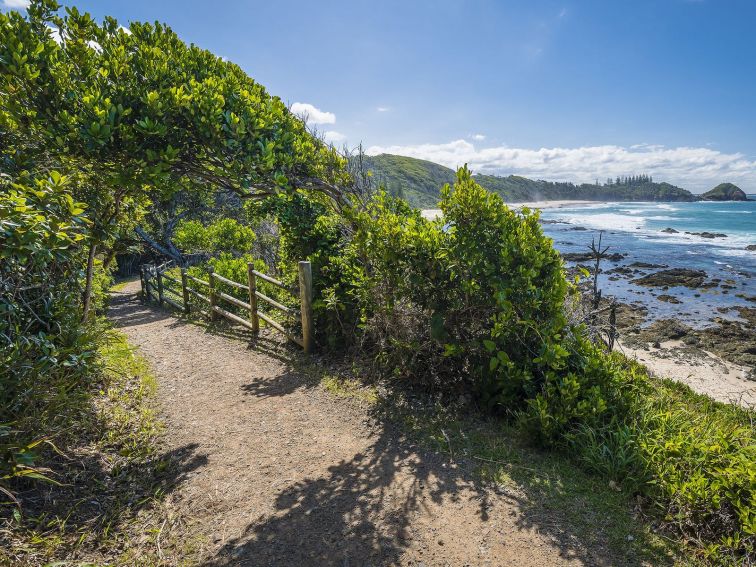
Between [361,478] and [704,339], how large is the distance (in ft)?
60.0

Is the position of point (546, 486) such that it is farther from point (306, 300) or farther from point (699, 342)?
point (699, 342)

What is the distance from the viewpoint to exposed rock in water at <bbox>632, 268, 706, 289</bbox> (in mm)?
24688

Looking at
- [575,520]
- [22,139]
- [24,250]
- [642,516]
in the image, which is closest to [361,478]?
[575,520]

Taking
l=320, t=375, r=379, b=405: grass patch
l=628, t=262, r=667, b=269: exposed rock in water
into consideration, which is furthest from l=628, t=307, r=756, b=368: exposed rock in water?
l=320, t=375, r=379, b=405: grass patch

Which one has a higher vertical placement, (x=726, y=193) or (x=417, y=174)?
(x=417, y=174)

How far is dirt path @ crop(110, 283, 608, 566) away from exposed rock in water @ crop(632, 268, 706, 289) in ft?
87.9

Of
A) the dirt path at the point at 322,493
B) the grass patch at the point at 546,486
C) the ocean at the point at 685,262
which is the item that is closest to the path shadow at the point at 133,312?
the dirt path at the point at 322,493

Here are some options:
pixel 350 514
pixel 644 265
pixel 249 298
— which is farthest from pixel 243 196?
pixel 644 265

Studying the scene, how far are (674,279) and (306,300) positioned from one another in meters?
27.5

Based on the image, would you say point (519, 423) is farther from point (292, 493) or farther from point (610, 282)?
point (610, 282)

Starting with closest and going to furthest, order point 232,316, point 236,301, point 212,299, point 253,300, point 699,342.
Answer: point 253,300 < point 236,301 < point 232,316 < point 212,299 < point 699,342

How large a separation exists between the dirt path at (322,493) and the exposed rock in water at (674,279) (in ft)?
87.9

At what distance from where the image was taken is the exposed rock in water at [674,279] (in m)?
24.7

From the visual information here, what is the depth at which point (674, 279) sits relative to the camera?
25.5 m
